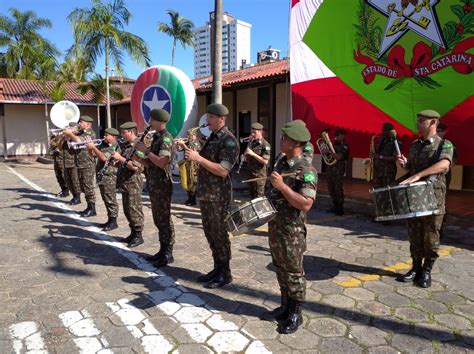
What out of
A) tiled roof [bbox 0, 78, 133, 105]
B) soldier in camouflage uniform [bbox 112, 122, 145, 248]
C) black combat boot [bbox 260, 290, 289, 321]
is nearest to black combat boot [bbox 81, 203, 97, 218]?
soldier in camouflage uniform [bbox 112, 122, 145, 248]

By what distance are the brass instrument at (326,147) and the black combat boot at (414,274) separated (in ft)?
11.1

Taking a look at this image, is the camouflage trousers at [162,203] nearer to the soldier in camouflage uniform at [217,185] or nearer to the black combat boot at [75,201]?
the soldier in camouflage uniform at [217,185]

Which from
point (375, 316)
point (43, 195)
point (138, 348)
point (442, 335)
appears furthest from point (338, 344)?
point (43, 195)

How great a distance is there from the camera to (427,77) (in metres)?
5.89

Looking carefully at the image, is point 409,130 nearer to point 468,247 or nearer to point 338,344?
point 468,247

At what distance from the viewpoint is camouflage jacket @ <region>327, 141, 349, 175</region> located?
24.2ft

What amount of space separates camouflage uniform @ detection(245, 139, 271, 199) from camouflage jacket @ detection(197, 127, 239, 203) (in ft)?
9.01

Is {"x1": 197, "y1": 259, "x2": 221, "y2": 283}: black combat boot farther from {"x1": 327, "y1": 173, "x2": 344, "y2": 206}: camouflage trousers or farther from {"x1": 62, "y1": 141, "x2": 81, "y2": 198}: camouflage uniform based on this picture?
{"x1": 62, "y1": 141, "x2": 81, "y2": 198}: camouflage uniform

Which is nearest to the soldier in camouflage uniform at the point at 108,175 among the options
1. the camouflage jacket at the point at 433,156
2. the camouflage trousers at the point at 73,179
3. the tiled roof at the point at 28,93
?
the camouflage trousers at the point at 73,179

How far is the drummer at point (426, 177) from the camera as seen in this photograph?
152 inches

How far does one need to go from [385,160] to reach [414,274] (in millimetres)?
2870

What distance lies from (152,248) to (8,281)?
5.94 ft

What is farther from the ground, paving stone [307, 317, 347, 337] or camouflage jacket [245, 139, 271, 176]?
camouflage jacket [245, 139, 271, 176]

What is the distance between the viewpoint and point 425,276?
13.4 ft
